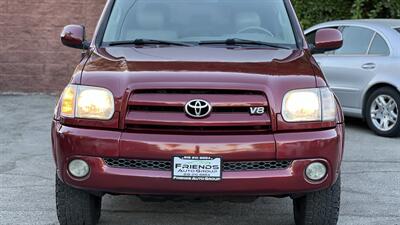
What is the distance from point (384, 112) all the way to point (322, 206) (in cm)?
456

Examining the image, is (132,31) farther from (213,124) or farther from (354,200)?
(354,200)

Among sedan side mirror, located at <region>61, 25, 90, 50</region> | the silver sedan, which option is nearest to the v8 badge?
sedan side mirror, located at <region>61, 25, 90, 50</region>

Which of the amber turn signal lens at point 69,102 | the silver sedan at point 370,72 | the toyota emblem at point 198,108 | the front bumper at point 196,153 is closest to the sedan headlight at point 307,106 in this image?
the front bumper at point 196,153

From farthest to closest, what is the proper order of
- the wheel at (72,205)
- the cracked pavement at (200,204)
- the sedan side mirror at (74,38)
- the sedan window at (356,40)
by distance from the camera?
the sedan window at (356,40) < the sedan side mirror at (74,38) < the cracked pavement at (200,204) < the wheel at (72,205)

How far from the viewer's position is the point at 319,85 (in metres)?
4.23

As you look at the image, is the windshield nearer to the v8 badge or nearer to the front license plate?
the v8 badge

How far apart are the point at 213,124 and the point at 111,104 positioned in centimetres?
64

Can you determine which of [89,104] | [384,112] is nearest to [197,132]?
[89,104]

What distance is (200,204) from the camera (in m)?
5.50

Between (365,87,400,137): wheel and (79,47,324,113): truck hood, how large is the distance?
13.7 feet

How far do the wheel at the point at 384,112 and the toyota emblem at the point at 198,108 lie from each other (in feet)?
16.5

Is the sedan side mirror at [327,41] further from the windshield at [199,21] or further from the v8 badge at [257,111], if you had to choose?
the v8 badge at [257,111]

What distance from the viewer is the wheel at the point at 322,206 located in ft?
14.5

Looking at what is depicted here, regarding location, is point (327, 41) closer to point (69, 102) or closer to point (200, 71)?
point (200, 71)
